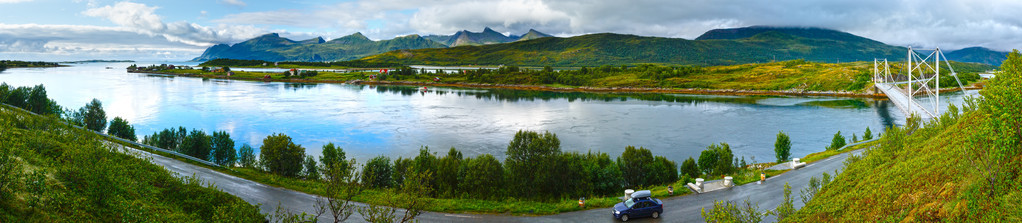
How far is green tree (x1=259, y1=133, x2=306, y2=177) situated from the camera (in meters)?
39.1

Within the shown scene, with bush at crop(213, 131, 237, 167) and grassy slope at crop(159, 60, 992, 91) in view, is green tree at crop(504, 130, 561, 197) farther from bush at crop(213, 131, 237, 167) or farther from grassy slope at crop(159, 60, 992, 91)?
grassy slope at crop(159, 60, 992, 91)

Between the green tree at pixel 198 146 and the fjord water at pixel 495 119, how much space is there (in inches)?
422

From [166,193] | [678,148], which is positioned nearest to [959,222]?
[166,193]

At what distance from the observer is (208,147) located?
4838cm

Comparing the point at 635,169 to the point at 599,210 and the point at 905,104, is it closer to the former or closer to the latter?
the point at 599,210

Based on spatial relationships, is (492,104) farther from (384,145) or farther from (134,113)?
(134,113)

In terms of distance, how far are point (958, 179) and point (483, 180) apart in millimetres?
25518

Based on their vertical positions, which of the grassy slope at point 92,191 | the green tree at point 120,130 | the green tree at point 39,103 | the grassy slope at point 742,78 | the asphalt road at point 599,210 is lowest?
the asphalt road at point 599,210

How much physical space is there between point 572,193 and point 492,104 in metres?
76.3

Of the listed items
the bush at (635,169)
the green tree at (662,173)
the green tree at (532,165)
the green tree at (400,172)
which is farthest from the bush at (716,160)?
the green tree at (400,172)

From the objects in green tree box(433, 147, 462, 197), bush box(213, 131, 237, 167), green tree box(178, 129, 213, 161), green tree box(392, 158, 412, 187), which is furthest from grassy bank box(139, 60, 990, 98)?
green tree box(392, 158, 412, 187)

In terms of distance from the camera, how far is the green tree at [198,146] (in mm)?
47781

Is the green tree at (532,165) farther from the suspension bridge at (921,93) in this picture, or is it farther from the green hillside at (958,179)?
the suspension bridge at (921,93)

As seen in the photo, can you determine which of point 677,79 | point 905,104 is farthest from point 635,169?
point 677,79
